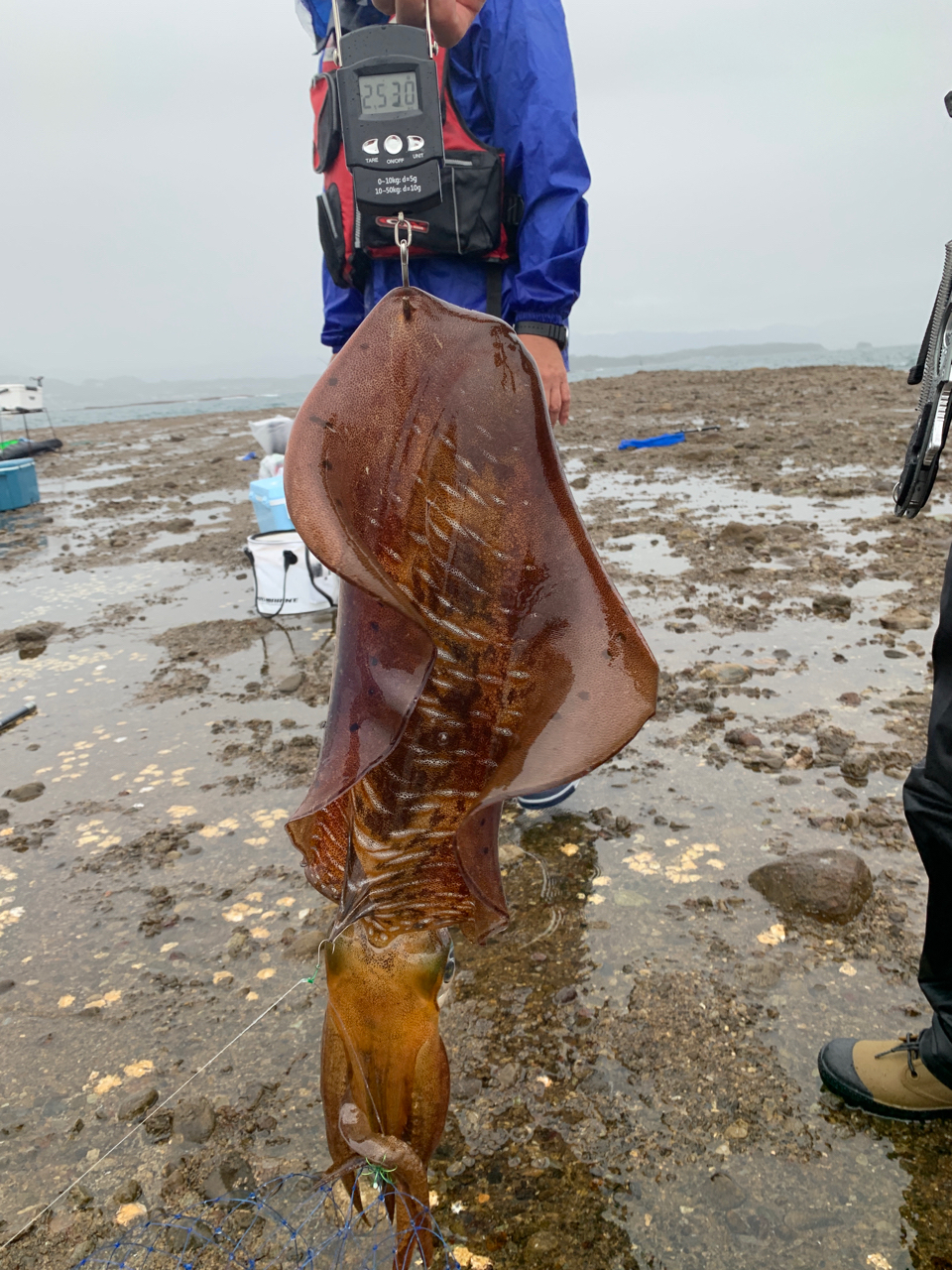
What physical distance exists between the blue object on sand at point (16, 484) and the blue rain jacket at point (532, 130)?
1011 centimetres

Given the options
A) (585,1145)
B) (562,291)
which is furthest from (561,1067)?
(562,291)

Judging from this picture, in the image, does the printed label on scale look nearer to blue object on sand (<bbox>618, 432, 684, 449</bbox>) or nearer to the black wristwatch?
the black wristwatch

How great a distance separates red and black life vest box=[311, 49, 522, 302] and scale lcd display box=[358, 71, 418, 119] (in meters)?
0.42

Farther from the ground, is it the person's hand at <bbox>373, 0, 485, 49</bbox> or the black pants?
the person's hand at <bbox>373, 0, 485, 49</bbox>

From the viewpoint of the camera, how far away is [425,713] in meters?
1.13

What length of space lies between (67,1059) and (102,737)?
Result: 2176 millimetres

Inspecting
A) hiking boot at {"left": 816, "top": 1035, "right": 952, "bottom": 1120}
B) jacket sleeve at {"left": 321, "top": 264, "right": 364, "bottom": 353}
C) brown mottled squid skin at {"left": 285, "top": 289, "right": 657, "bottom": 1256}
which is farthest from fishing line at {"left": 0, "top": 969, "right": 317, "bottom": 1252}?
jacket sleeve at {"left": 321, "top": 264, "right": 364, "bottom": 353}

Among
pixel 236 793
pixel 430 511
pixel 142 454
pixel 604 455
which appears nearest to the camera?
pixel 430 511

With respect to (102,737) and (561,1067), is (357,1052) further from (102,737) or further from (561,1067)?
(102,737)

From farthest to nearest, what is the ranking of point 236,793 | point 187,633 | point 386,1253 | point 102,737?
1. point 187,633
2. point 102,737
3. point 236,793
4. point 386,1253

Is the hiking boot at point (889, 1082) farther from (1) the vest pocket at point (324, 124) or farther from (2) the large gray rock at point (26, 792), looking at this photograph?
(2) the large gray rock at point (26, 792)

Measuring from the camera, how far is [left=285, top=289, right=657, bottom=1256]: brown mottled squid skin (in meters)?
1.06

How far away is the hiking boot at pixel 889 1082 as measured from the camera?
5.79 feet

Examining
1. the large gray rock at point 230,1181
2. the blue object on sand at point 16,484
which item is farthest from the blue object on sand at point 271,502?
the blue object on sand at point 16,484
